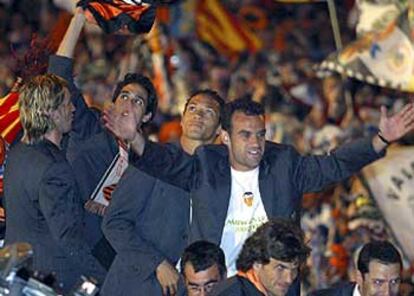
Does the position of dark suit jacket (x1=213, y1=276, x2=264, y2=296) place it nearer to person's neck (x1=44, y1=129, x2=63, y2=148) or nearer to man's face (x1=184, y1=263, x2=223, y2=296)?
man's face (x1=184, y1=263, x2=223, y2=296)

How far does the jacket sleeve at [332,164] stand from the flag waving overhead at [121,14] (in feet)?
4.91

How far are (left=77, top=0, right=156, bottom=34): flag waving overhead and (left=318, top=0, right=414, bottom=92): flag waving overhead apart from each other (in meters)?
4.47

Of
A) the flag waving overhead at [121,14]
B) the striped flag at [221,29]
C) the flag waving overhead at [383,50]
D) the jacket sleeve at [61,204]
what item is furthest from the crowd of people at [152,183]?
the striped flag at [221,29]

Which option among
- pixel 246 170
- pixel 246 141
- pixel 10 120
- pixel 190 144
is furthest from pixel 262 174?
pixel 10 120

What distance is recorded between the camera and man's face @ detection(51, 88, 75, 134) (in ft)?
42.7

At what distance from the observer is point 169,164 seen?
13.1 metres

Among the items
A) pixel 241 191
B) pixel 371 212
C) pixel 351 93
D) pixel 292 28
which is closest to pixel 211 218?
pixel 241 191

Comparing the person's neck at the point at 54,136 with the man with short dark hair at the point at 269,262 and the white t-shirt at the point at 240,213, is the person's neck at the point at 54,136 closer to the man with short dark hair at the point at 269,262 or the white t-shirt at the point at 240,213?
the white t-shirt at the point at 240,213

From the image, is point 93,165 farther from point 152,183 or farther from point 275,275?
point 275,275

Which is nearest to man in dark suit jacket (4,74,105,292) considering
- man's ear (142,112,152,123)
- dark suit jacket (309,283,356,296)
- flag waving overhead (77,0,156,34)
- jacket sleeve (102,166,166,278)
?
jacket sleeve (102,166,166,278)

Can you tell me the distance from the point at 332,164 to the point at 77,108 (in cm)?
181

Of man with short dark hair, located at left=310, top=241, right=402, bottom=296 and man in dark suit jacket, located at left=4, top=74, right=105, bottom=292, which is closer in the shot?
man in dark suit jacket, located at left=4, top=74, right=105, bottom=292

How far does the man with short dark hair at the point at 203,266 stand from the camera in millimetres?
12711

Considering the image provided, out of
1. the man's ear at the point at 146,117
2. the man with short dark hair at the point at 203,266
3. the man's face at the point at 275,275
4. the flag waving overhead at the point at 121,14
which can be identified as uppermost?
the flag waving overhead at the point at 121,14
